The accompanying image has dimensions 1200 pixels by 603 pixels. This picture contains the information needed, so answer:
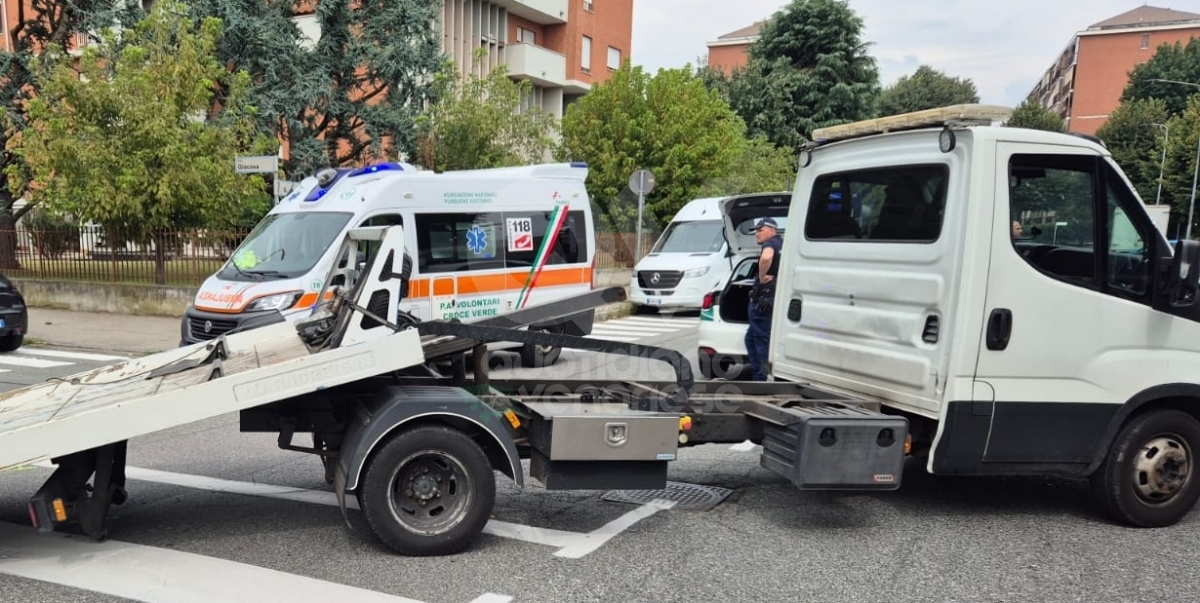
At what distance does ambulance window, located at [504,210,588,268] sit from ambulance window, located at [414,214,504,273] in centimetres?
16

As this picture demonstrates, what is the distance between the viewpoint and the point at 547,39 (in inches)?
1487

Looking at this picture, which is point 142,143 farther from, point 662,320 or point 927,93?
point 927,93

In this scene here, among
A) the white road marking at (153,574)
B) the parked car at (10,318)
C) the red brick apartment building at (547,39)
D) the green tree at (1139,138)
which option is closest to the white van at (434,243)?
the parked car at (10,318)

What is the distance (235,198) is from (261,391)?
13617 millimetres

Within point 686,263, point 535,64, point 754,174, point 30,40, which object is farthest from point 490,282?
point 535,64

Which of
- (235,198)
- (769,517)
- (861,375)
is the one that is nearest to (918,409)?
(861,375)

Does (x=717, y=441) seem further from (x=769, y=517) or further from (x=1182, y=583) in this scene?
(x=1182, y=583)

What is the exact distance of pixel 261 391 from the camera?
4.06m

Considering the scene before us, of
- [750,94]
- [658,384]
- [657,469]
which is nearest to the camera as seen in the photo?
[657,469]

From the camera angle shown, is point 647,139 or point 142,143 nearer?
point 142,143

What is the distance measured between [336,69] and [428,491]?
20288mm

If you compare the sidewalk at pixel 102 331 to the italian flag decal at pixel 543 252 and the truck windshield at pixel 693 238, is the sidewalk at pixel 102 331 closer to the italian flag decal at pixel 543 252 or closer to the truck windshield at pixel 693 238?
the italian flag decal at pixel 543 252

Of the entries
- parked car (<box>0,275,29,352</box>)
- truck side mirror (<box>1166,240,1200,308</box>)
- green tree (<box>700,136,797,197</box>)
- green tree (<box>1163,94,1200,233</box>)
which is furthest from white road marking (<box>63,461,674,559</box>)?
green tree (<box>1163,94,1200,233</box>)

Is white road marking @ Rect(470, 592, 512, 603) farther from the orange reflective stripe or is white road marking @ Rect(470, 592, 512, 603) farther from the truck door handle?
the orange reflective stripe
